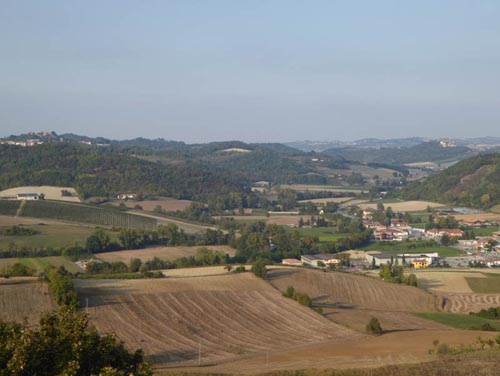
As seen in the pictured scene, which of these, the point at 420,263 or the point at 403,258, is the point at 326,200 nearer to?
the point at 403,258

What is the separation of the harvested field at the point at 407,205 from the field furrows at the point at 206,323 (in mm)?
85893

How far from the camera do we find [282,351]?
37.3 meters

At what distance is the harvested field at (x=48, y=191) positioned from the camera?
11538cm

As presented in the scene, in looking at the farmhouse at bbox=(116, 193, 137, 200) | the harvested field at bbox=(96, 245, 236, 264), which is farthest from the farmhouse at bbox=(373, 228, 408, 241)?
the farmhouse at bbox=(116, 193, 137, 200)

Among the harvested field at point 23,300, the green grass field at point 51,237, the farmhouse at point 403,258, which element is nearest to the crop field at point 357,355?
the harvested field at point 23,300

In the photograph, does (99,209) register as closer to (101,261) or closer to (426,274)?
(101,261)

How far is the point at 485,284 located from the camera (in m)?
64.4

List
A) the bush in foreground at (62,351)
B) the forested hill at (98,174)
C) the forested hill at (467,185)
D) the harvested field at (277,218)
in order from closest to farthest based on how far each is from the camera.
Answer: the bush in foreground at (62,351), the harvested field at (277,218), the forested hill at (98,174), the forested hill at (467,185)

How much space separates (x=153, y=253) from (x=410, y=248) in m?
31.5

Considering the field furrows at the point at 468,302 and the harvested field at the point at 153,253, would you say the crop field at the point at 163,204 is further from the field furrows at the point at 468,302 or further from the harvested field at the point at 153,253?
the field furrows at the point at 468,302

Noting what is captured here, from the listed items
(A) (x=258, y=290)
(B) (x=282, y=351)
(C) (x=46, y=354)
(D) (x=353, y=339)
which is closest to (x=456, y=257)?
(A) (x=258, y=290)

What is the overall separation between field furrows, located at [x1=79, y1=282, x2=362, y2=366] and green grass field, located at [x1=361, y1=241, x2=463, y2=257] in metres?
38.5

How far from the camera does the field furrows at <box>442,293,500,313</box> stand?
182 feet

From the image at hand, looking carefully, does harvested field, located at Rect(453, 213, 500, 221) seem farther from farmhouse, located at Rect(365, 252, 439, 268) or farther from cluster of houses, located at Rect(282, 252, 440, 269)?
cluster of houses, located at Rect(282, 252, 440, 269)
